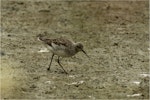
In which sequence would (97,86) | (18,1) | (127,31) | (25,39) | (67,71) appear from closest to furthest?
1. (97,86)
2. (67,71)
3. (25,39)
4. (127,31)
5. (18,1)

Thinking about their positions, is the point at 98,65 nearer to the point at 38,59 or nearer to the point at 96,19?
the point at 38,59

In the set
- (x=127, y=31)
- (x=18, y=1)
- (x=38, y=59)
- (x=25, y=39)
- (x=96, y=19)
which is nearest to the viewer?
(x=38, y=59)

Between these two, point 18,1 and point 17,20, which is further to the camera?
point 18,1

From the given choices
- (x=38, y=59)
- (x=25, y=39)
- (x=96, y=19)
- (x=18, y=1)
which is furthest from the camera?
(x=18, y=1)

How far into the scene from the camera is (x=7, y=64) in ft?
46.6

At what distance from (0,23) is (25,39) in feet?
6.40

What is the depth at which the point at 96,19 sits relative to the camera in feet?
63.9

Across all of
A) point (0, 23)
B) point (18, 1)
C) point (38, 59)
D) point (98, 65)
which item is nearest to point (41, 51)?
point (38, 59)

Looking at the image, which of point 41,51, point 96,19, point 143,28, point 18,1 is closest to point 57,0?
point 18,1

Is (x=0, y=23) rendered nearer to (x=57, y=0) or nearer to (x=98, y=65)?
(x=57, y=0)

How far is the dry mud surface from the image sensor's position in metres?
12.5

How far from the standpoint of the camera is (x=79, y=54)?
15.6 m

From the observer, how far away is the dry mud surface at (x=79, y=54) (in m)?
12.5

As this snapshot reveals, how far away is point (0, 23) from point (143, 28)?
3995 millimetres
